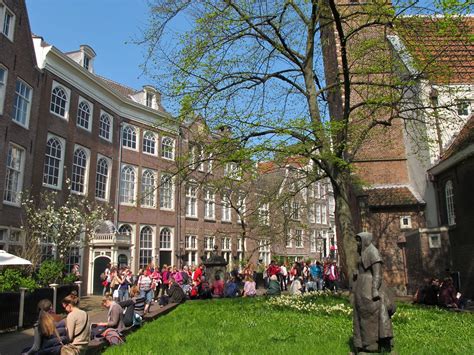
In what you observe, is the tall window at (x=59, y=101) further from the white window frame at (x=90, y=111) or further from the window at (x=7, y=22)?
the window at (x=7, y=22)

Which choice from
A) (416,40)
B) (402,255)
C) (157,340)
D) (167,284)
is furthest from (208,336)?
(402,255)

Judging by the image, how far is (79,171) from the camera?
88.4 ft

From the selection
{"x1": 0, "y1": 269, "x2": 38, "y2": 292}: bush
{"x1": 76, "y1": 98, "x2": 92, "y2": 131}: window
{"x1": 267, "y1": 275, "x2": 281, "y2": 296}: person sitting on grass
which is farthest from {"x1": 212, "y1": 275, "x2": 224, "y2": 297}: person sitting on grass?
{"x1": 76, "y1": 98, "x2": 92, "y2": 131}: window

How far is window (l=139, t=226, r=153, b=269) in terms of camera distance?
104ft

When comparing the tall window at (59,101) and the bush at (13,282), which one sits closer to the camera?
the bush at (13,282)

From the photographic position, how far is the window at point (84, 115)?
27.1 metres

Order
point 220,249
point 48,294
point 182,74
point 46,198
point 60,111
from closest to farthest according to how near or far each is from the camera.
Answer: point 182,74
point 48,294
point 46,198
point 60,111
point 220,249

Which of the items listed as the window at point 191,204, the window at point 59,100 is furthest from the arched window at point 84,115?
the window at point 191,204

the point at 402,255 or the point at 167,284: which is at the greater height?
the point at 402,255

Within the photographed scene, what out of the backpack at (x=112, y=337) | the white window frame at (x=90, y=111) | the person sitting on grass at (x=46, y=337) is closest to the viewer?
the person sitting on grass at (x=46, y=337)

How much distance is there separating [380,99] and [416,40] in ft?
10.3

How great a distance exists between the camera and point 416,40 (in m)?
14.2

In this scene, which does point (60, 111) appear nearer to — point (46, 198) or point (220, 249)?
point (46, 198)

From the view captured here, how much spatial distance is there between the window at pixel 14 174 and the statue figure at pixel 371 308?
1789 centimetres
